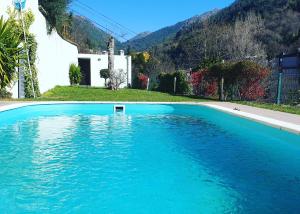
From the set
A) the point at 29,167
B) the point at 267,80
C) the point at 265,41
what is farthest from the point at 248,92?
the point at 265,41

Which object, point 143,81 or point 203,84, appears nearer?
point 203,84

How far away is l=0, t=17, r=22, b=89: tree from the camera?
14625 millimetres

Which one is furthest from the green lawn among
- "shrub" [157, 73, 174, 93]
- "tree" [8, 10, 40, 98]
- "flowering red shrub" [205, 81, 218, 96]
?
"shrub" [157, 73, 174, 93]

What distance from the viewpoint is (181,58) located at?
51.5 meters

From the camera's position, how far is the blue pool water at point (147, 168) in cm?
478

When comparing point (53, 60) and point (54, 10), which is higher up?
point (54, 10)

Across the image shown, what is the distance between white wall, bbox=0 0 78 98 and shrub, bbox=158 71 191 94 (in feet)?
24.5

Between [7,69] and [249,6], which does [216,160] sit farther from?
[249,6]

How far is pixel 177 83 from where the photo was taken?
24797 millimetres

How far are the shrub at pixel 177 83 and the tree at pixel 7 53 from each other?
35.9ft

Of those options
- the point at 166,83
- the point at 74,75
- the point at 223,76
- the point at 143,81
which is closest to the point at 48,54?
the point at 166,83

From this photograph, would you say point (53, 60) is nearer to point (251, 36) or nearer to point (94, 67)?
point (94, 67)

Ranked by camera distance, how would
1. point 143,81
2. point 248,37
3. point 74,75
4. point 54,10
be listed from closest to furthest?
point 54,10 < point 74,75 < point 143,81 < point 248,37

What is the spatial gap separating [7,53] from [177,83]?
1222 cm
